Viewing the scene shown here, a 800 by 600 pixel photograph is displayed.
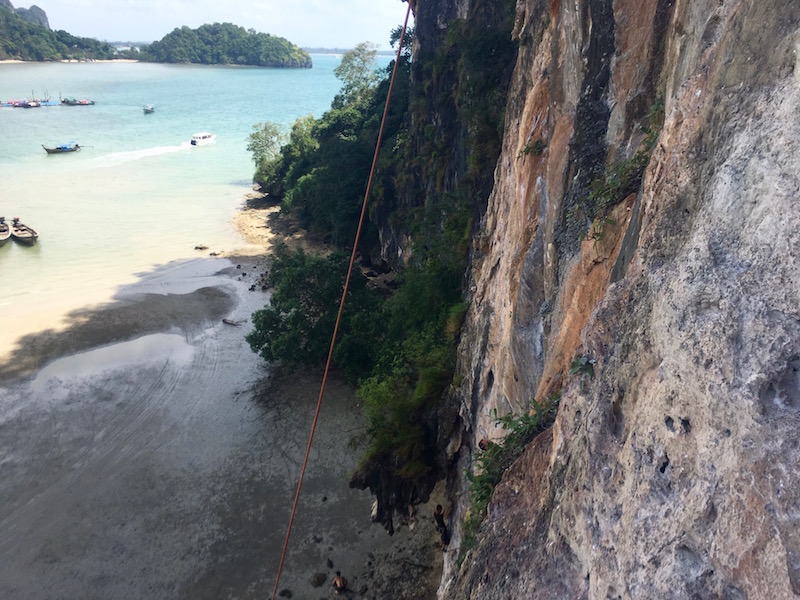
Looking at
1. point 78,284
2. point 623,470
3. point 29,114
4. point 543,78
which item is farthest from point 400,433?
point 29,114

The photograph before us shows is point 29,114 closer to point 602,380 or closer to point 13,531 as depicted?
point 13,531

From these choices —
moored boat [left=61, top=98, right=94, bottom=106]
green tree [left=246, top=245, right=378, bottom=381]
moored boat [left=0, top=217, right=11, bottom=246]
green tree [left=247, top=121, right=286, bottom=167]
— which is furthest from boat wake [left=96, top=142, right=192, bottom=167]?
green tree [left=246, top=245, right=378, bottom=381]

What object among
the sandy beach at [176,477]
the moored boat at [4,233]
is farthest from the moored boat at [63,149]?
the sandy beach at [176,477]

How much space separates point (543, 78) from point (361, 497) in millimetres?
11902

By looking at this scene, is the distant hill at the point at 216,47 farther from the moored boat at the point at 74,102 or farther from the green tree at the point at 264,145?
the green tree at the point at 264,145

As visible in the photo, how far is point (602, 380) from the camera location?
538 centimetres

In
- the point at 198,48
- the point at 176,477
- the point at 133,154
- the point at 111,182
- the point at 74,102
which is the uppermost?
the point at 198,48

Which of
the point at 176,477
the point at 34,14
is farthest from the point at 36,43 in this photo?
the point at 176,477

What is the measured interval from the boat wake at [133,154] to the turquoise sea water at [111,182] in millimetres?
110

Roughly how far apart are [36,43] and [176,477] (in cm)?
14000

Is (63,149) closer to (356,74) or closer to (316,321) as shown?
(356,74)

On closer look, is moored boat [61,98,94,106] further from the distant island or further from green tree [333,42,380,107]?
green tree [333,42,380,107]

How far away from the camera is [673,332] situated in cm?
443

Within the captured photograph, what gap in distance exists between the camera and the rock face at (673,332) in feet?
12.0
